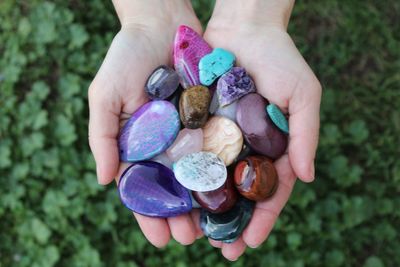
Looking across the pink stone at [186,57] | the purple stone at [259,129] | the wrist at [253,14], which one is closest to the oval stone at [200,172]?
the purple stone at [259,129]

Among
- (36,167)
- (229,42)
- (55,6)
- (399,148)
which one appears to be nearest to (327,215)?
(399,148)

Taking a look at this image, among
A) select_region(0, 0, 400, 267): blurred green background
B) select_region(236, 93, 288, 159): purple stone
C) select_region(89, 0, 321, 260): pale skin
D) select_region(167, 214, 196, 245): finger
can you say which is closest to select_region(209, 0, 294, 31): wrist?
A: select_region(89, 0, 321, 260): pale skin

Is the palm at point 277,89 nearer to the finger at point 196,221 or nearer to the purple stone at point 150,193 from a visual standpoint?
the finger at point 196,221

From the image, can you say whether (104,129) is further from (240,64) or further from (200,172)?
(240,64)

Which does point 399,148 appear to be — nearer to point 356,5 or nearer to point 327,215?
point 327,215

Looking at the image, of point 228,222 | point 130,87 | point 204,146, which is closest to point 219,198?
point 228,222

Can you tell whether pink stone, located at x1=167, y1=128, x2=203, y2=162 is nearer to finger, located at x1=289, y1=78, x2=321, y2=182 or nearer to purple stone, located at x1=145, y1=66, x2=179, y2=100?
purple stone, located at x1=145, y1=66, x2=179, y2=100

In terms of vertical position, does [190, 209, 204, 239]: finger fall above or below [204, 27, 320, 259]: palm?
below
